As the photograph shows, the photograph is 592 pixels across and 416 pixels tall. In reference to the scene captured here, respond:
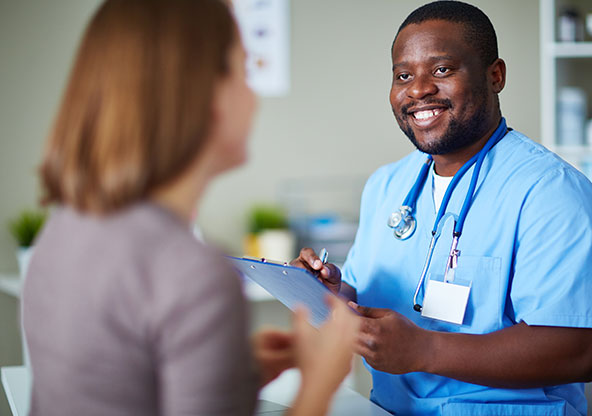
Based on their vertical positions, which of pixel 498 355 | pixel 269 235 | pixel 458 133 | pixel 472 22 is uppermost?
pixel 472 22

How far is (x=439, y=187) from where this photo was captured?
1.39m

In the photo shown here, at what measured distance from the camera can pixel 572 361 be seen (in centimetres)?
108

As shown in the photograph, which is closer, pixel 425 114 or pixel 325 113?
pixel 425 114

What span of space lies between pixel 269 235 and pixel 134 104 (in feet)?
8.22

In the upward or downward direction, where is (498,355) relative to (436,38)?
downward

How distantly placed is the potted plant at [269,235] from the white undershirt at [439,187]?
1.70m

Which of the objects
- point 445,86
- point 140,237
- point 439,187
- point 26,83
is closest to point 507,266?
point 439,187

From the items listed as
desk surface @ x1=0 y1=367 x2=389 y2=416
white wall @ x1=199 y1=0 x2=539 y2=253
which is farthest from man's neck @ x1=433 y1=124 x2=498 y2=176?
white wall @ x1=199 y1=0 x2=539 y2=253

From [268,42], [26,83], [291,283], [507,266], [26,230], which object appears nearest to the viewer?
[291,283]

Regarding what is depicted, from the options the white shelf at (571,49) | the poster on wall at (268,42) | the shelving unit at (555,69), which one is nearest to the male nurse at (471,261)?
the shelving unit at (555,69)

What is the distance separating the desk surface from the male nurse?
7 cm

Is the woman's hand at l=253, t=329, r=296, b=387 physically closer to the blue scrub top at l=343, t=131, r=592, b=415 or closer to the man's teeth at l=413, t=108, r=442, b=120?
the blue scrub top at l=343, t=131, r=592, b=415

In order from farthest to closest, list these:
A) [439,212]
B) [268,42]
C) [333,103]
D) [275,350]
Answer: [333,103] < [268,42] < [439,212] < [275,350]

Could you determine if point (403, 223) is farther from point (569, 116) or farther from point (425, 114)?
point (569, 116)
